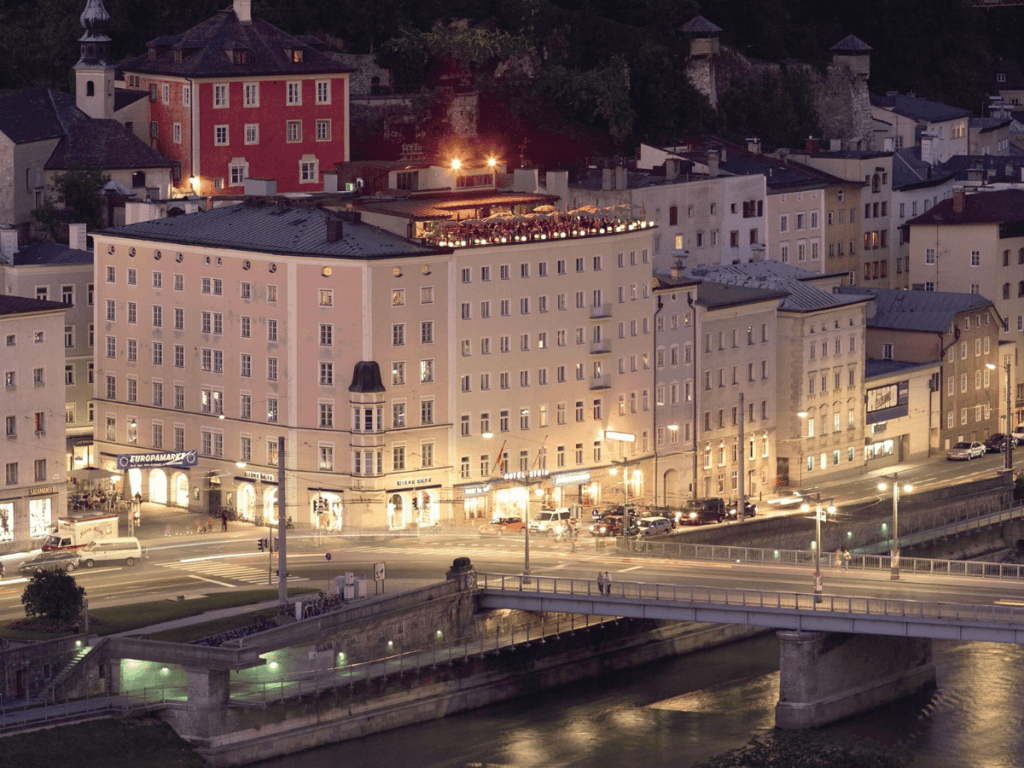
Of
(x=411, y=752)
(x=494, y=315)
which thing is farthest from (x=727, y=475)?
(x=411, y=752)

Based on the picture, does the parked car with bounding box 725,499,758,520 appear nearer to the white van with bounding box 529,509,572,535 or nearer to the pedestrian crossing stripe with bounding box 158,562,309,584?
the white van with bounding box 529,509,572,535

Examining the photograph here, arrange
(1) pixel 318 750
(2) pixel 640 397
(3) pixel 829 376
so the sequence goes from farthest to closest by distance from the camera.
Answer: (3) pixel 829 376, (2) pixel 640 397, (1) pixel 318 750

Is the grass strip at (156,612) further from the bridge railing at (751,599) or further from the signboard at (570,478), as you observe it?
the signboard at (570,478)

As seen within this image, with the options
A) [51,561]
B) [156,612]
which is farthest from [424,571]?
[51,561]

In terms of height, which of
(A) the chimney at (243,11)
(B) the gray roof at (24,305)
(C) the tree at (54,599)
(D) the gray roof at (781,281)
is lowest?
(C) the tree at (54,599)

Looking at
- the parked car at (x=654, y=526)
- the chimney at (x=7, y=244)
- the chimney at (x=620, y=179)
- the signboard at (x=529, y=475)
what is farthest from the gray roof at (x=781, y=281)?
the chimney at (x=7, y=244)

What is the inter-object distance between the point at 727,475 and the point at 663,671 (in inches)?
1238

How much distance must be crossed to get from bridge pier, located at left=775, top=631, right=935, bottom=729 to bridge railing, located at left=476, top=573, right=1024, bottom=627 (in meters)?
1.57

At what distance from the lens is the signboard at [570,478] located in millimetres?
160875

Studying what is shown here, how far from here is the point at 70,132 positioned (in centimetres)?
18288

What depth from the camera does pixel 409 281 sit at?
156m

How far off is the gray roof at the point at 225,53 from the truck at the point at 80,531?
44010mm

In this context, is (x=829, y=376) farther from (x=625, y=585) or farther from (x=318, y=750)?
(x=318, y=750)

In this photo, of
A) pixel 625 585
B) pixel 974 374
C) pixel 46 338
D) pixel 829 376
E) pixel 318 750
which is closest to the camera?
pixel 318 750
